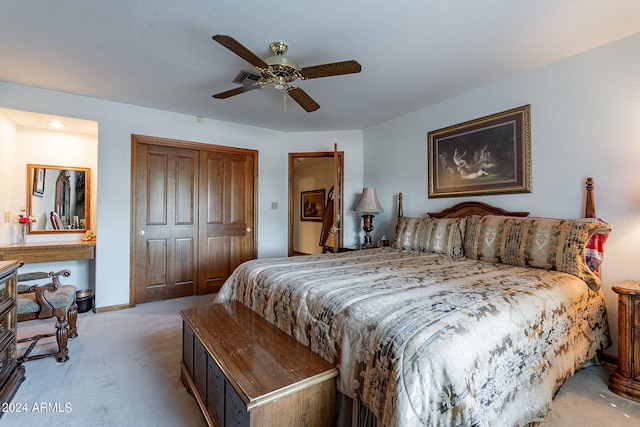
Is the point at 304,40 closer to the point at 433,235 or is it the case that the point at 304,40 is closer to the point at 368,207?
the point at 433,235

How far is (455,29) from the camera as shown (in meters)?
1.99

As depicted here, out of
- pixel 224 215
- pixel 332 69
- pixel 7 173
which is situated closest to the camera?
pixel 332 69

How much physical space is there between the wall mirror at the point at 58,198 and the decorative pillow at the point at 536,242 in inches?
176

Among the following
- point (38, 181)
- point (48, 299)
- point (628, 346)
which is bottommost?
point (628, 346)

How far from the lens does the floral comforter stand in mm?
972

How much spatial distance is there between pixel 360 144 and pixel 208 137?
223 cm

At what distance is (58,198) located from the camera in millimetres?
3498

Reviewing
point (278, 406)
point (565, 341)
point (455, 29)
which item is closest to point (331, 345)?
point (278, 406)

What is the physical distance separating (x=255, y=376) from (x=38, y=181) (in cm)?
395

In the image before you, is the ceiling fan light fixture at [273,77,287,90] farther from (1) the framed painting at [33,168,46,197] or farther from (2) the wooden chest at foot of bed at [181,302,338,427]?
(1) the framed painting at [33,168,46,197]

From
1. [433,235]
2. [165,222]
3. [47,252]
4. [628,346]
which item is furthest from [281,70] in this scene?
[47,252]

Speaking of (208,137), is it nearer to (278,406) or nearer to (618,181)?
(278,406)

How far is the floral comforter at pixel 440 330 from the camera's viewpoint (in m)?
0.97

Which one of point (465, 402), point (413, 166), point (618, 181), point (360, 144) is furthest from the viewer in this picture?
point (360, 144)
